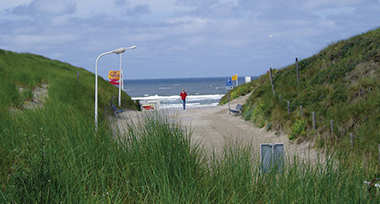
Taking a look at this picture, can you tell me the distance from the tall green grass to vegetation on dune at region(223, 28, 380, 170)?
5.75 meters

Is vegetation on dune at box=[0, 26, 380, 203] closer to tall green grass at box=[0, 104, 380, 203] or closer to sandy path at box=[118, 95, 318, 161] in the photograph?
tall green grass at box=[0, 104, 380, 203]

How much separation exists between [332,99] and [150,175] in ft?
41.0

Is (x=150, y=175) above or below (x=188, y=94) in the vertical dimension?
below

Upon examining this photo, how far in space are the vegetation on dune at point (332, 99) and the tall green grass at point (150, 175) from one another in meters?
5.75

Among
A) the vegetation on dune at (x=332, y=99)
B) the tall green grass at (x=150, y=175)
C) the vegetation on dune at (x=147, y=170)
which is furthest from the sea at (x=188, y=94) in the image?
the vegetation on dune at (x=332, y=99)

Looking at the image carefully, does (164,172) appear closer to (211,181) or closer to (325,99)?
(211,181)

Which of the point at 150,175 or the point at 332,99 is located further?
the point at 332,99

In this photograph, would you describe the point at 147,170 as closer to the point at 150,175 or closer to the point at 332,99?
the point at 150,175

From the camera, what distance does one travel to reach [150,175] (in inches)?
192

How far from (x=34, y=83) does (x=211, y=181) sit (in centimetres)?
1768

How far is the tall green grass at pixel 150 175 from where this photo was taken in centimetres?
427

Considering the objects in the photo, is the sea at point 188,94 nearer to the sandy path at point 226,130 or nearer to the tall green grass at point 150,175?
the tall green grass at point 150,175

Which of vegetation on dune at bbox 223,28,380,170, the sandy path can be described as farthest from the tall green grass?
the sandy path

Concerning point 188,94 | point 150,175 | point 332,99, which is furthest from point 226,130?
point 188,94
